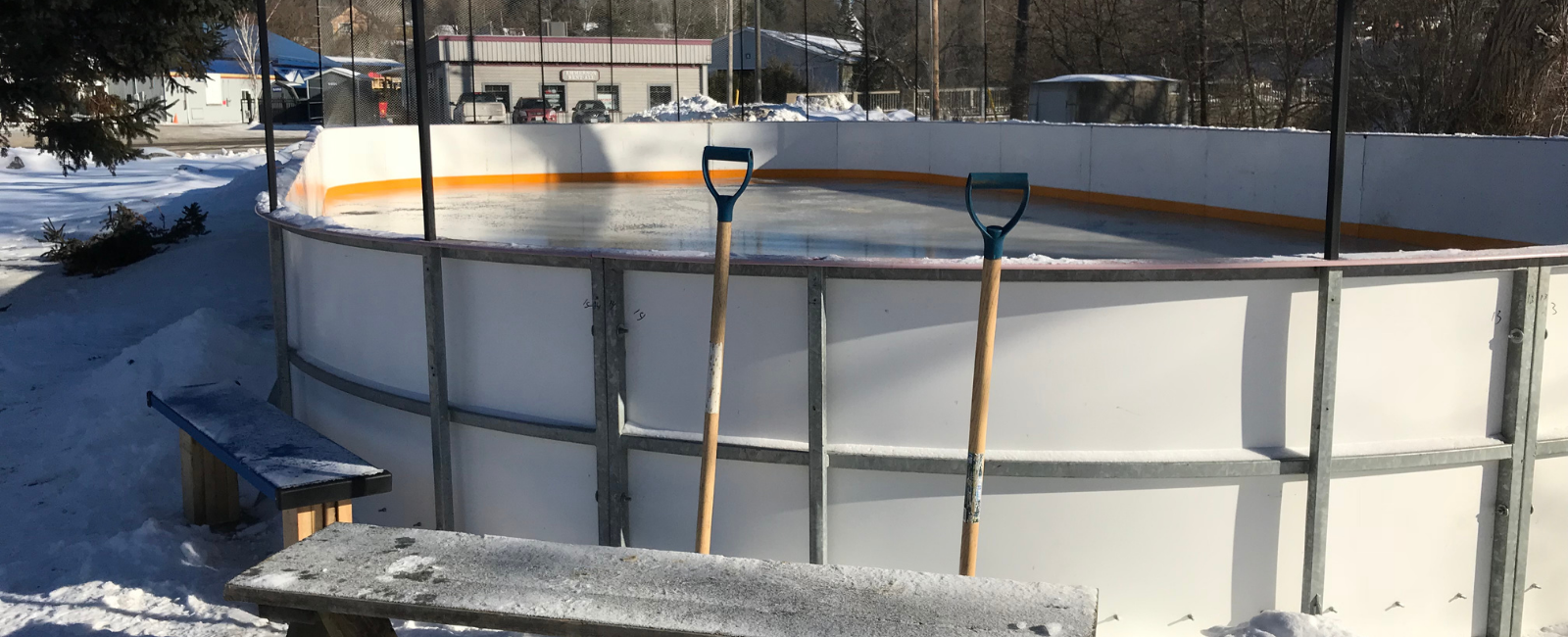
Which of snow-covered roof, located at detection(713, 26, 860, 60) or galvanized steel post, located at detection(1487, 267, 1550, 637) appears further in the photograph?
snow-covered roof, located at detection(713, 26, 860, 60)

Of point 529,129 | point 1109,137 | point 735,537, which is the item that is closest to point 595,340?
point 735,537

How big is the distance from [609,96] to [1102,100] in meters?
9.99

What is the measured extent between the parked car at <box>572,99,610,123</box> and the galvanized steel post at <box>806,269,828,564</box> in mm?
19781

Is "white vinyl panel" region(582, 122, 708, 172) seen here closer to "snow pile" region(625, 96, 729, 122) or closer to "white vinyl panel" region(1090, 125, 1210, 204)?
"snow pile" region(625, 96, 729, 122)

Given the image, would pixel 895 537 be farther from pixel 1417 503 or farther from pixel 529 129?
pixel 529 129

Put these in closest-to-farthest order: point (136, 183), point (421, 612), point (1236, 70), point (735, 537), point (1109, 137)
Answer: point (421, 612), point (735, 537), point (1109, 137), point (136, 183), point (1236, 70)

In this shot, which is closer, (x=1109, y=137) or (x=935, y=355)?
(x=935, y=355)

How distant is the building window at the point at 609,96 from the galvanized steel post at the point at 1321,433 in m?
20.5

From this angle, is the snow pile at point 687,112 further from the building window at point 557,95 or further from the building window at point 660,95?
the building window at point 557,95

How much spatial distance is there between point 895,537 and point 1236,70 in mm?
20721

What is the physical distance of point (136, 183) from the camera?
21453mm

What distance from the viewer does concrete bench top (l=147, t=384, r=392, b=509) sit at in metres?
4.73

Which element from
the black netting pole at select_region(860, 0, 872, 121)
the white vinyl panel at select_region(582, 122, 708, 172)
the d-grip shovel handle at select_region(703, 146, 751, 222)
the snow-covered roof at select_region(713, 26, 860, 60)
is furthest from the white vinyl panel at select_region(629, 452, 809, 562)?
the snow-covered roof at select_region(713, 26, 860, 60)

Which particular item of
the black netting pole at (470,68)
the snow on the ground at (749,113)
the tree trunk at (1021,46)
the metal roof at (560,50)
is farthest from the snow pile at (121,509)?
the tree trunk at (1021,46)
